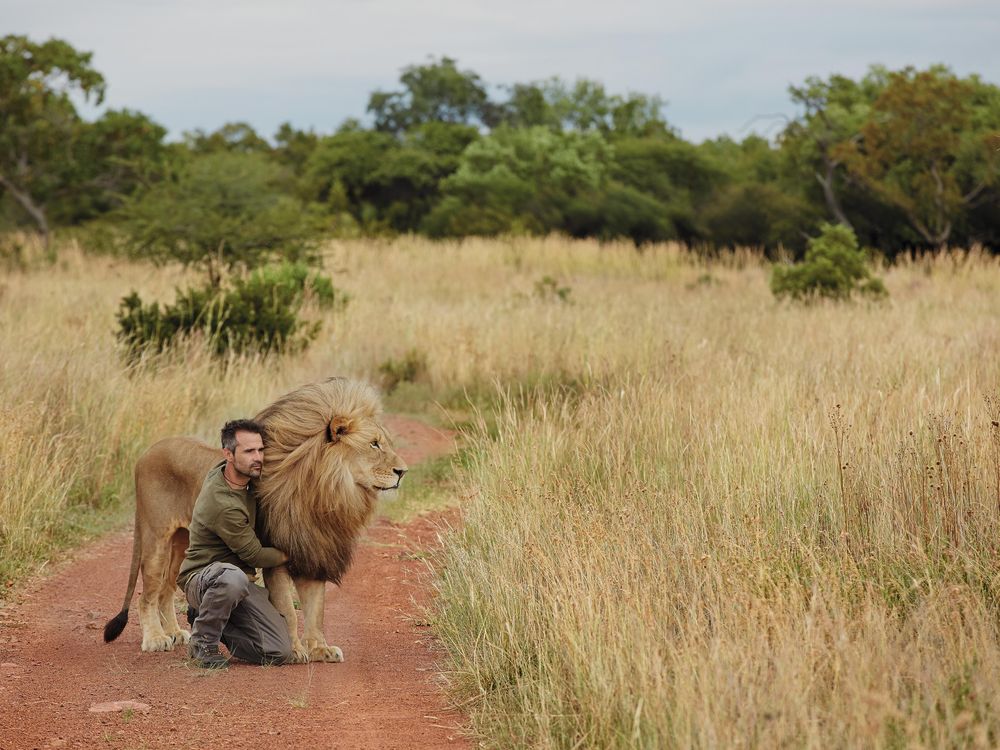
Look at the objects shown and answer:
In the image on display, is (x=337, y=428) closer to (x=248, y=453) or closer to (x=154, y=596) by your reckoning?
(x=248, y=453)

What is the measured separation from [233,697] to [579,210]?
30383mm

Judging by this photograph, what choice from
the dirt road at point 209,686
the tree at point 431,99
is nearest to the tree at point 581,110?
the tree at point 431,99

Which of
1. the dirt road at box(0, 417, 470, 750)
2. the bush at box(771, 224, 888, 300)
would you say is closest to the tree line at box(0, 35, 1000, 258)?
the bush at box(771, 224, 888, 300)

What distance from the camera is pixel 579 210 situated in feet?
114

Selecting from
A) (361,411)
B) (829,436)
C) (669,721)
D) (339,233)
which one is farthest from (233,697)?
(339,233)

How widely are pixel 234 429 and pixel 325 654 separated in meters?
1.07

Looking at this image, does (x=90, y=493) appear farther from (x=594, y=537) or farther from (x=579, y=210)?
(x=579, y=210)

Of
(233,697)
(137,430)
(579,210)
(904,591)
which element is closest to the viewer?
(904,591)

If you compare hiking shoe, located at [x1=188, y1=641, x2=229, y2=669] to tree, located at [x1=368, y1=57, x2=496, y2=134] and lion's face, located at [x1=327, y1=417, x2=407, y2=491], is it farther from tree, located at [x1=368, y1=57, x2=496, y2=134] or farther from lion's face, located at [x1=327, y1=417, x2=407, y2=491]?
tree, located at [x1=368, y1=57, x2=496, y2=134]

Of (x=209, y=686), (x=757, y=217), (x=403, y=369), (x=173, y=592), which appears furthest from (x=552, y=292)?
(x=209, y=686)

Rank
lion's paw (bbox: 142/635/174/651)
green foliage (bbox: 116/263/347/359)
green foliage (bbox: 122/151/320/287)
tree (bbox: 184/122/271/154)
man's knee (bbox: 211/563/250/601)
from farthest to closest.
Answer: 1. tree (bbox: 184/122/271/154)
2. green foliage (bbox: 122/151/320/287)
3. green foliage (bbox: 116/263/347/359)
4. lion's paw (bbox: 142/635/174/651)
5. man's knee (bbox: 211/563/250/601)

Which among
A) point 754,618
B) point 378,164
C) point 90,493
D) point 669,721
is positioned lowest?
point 90,493

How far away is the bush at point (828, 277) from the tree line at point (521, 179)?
25.9 feet

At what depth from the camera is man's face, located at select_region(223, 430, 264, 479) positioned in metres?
5.47
